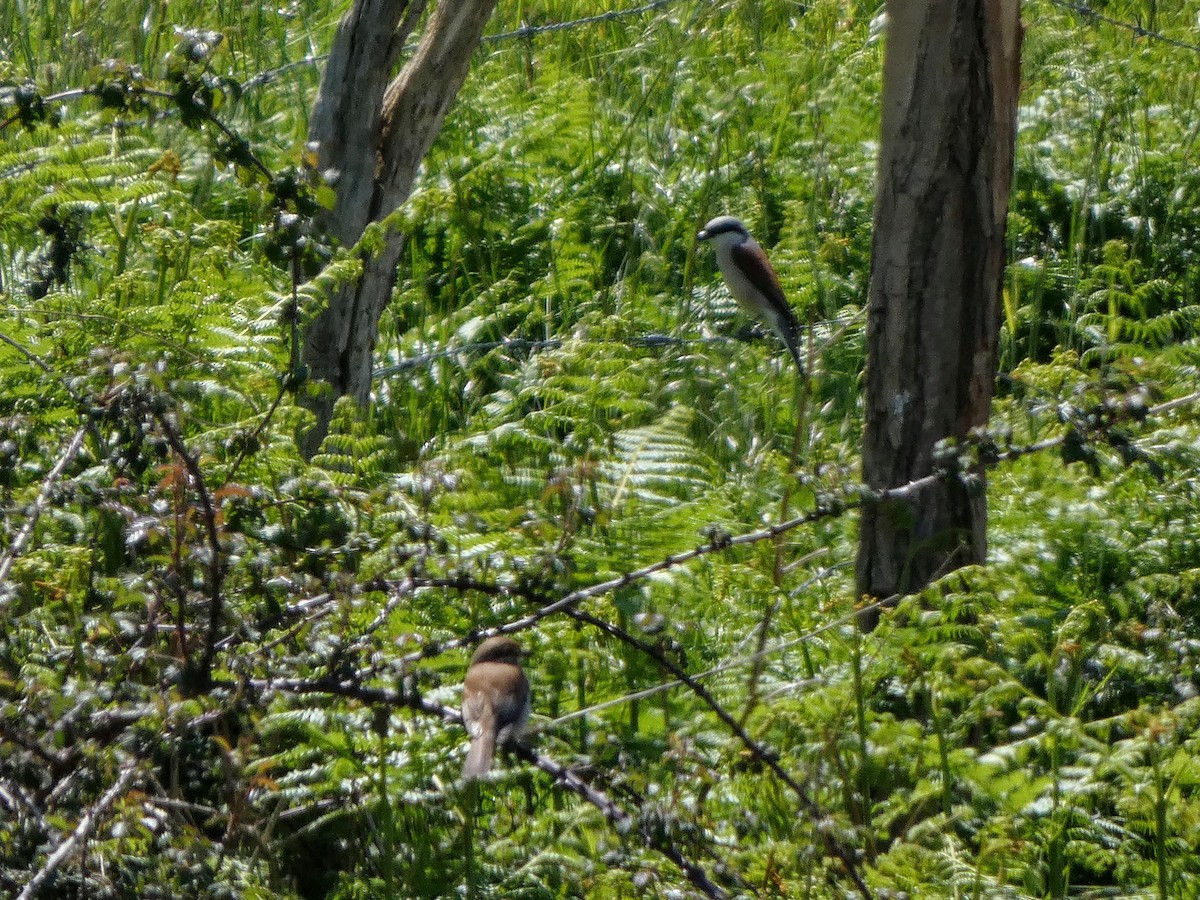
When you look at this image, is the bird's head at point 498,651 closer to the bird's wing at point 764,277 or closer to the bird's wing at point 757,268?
the bird's wing at point 764,277

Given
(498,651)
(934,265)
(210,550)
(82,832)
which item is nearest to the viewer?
(82,832)

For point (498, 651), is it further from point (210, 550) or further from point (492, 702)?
point (210, 550)

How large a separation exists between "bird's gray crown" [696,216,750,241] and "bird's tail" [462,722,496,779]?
397 centimetres

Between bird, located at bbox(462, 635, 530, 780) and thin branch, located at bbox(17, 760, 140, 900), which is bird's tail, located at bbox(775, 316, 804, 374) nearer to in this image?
bird, located at bbox(462, 635, 530, 780)

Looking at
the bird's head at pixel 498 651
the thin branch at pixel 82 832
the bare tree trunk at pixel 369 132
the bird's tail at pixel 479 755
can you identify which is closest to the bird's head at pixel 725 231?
the bare tree trunk at pixel 369 132

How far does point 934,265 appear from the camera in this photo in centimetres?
434

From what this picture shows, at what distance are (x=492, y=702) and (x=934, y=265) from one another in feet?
5.93

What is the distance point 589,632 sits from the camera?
441 cm

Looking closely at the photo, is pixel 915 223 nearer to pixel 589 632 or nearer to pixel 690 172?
pixel 589 632

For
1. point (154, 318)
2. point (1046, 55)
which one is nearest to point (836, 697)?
point (154, 318)

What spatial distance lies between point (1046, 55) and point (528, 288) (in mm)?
3110

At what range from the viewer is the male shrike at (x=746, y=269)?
6.93 m

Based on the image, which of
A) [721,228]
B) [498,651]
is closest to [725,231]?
[721,228]

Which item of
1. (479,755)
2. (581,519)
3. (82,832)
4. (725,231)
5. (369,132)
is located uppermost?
(369,132)
